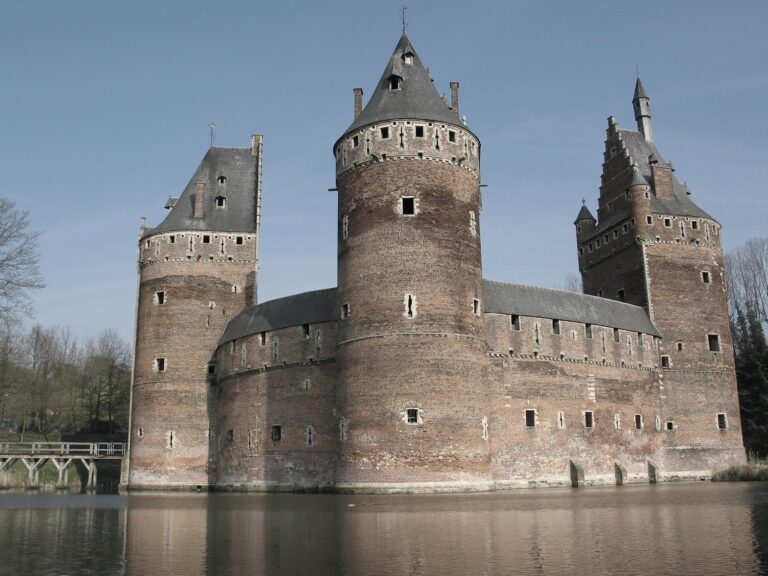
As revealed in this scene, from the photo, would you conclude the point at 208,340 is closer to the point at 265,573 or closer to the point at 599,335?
the point at 599,335

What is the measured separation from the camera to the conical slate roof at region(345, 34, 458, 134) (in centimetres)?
3066

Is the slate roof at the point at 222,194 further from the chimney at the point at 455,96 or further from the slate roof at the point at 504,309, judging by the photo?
the chimney at the point at 455,96

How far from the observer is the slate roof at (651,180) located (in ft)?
139

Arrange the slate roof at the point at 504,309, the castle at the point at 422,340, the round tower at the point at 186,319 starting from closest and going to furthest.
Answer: the castle at the point at 422,340, the slate roof at the point at 504,309, the round tower at the point at 186,319

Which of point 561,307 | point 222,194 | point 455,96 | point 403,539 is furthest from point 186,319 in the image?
point 403,539

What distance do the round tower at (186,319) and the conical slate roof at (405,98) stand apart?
13.1m

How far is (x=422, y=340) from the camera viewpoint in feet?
92.4

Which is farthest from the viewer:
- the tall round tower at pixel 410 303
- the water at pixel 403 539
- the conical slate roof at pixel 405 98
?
the conical slate roof at pixel 405 98

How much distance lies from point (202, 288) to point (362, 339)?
14687 mm

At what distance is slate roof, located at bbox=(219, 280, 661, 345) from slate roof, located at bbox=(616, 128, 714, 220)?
6612mm

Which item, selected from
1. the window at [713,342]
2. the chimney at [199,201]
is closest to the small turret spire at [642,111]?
the window at [713,342]

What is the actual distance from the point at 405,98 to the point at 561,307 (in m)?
11.6

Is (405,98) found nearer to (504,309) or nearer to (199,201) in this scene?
(504,309)

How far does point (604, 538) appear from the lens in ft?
42.5
